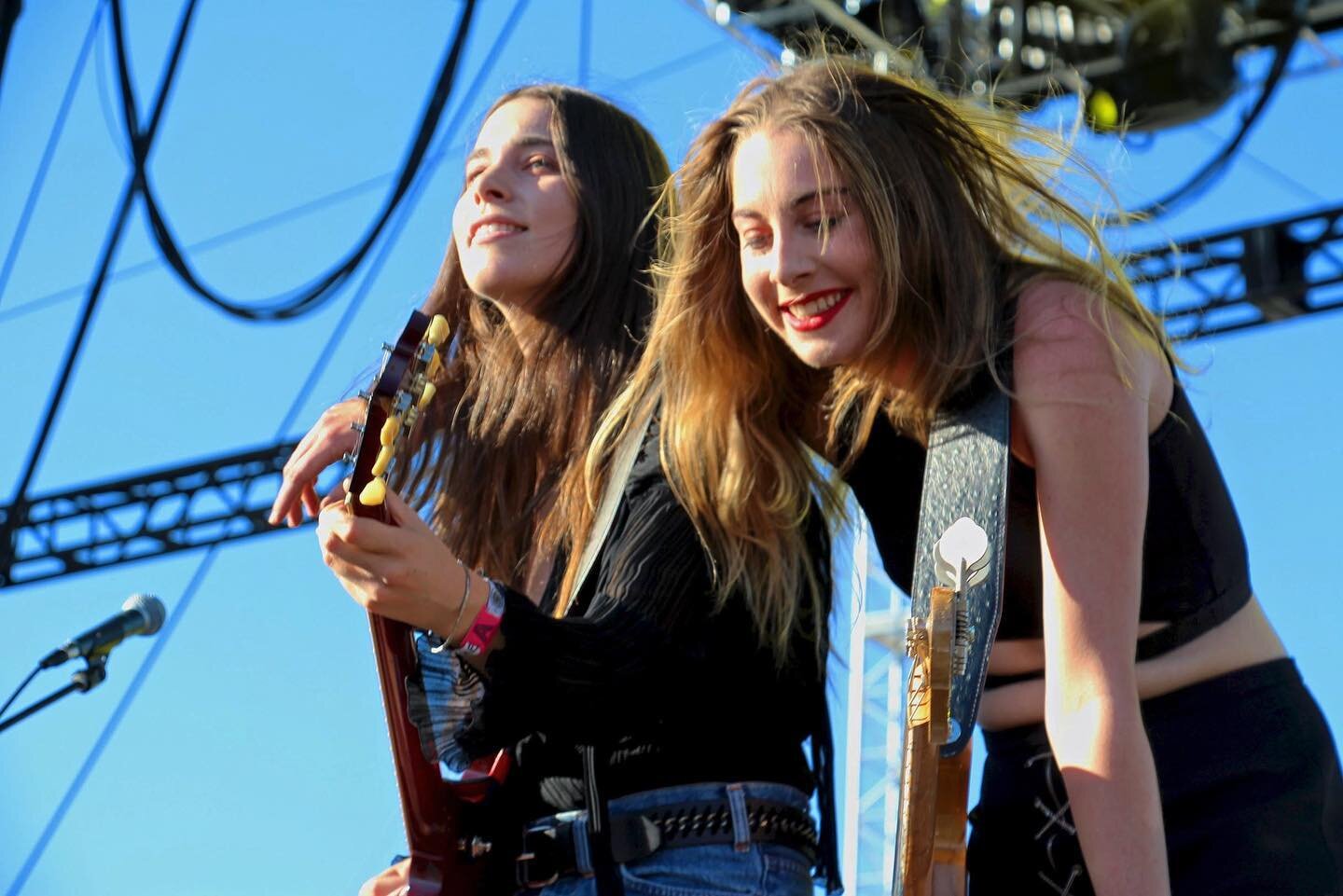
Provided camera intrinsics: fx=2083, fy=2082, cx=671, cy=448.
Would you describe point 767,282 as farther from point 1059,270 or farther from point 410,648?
point 410,648

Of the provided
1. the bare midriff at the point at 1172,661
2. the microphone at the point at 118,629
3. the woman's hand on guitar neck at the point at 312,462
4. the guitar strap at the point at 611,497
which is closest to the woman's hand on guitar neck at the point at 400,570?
the guitar strap at the point at 611,497

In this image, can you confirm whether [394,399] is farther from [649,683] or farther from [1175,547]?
[1175,547]

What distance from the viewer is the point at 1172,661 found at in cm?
250

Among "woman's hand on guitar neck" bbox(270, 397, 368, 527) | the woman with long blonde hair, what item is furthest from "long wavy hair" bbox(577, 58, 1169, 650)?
"woman's hand on guitar neck" bbox(270, 397, 368, 527)

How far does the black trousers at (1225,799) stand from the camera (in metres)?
2.38

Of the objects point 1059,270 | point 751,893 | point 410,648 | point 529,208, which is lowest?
point 751,893

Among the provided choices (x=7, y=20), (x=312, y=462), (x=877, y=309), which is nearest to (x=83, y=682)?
(x=312, y=462)

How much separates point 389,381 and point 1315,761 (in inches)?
46.6

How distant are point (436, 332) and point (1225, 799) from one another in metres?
1.08

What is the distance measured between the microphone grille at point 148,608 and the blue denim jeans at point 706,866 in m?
1.15

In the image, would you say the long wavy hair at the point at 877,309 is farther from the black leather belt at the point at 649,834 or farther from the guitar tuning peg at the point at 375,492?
the guitar tuning peg at the point at 375,492

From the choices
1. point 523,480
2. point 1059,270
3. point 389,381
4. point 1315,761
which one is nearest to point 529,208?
point 523,480

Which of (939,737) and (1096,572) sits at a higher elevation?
(1096,572)

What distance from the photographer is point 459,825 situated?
107 inches
